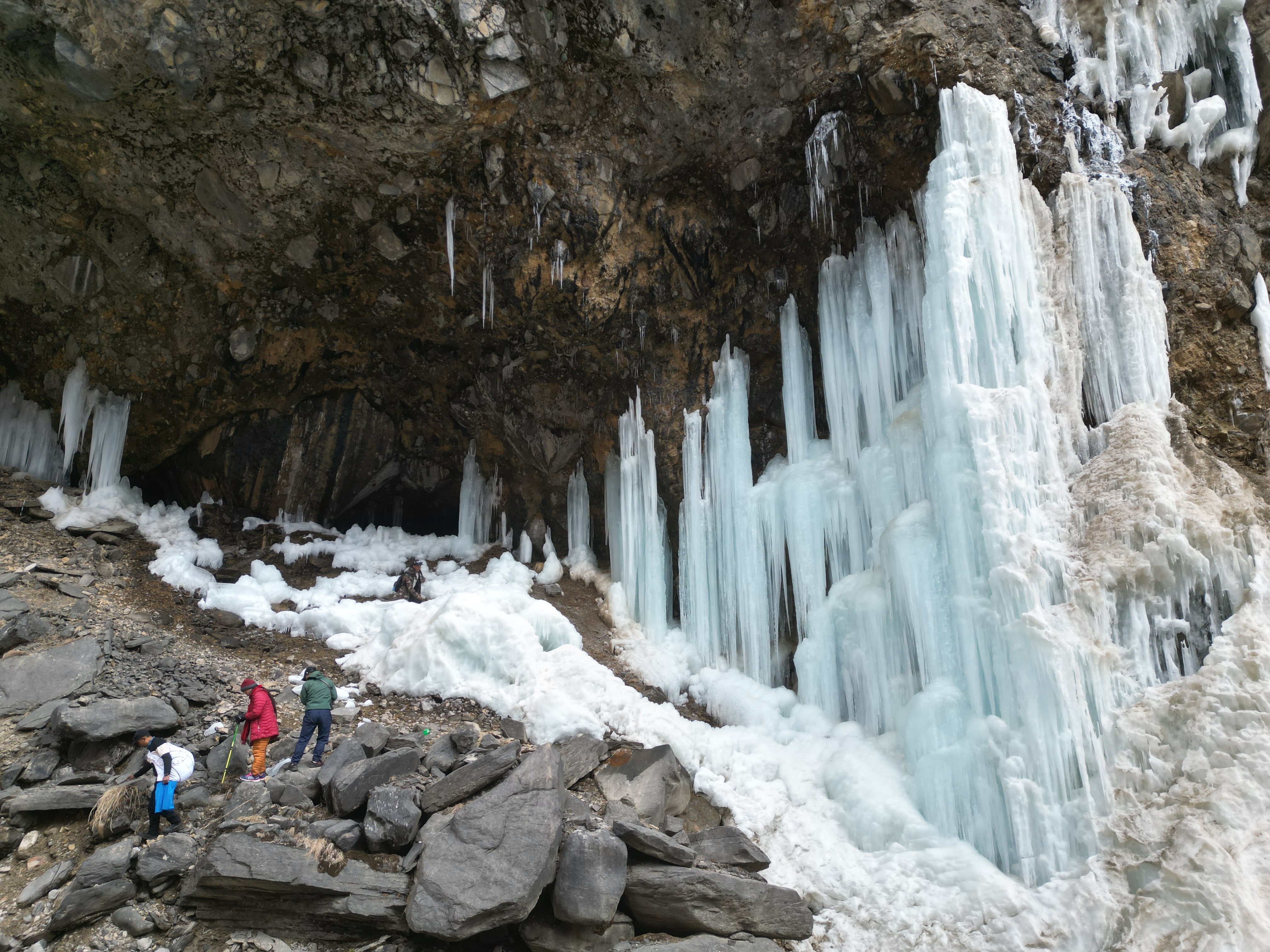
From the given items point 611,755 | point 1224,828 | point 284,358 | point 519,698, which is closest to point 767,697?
point 611,755

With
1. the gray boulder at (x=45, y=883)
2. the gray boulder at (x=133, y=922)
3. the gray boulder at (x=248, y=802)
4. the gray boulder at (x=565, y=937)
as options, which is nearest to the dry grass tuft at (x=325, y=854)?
the gray boulder at (x=248, y=802)

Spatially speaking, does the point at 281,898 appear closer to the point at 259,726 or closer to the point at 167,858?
the point at 167,858

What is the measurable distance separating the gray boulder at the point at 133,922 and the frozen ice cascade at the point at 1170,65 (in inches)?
552

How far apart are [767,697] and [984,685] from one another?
3.70 metres

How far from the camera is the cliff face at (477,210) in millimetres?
9484

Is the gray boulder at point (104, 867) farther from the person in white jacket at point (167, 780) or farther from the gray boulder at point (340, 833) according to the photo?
the gray boulder at point (340, 833)

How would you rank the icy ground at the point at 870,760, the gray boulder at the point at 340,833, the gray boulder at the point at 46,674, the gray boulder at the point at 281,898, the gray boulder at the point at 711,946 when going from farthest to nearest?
the gray boulder at the point at 46,674 → the gray boulder at the point at 340,833 → the gray boulder at the point at 711,946 → the icy ground at the point at 870,760 → the gray boulder at the point at 281,898

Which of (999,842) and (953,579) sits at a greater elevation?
(953,579)

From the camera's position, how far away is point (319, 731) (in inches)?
303

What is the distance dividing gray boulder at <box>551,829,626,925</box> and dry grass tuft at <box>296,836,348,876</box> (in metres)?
1.79

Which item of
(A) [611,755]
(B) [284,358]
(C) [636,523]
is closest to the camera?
(A) [611,755]

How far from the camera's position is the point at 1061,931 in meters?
5.85

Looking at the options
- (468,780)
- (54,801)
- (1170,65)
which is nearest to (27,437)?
(54,801)

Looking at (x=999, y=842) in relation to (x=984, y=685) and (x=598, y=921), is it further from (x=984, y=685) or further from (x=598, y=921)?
(x=598, y=921)
